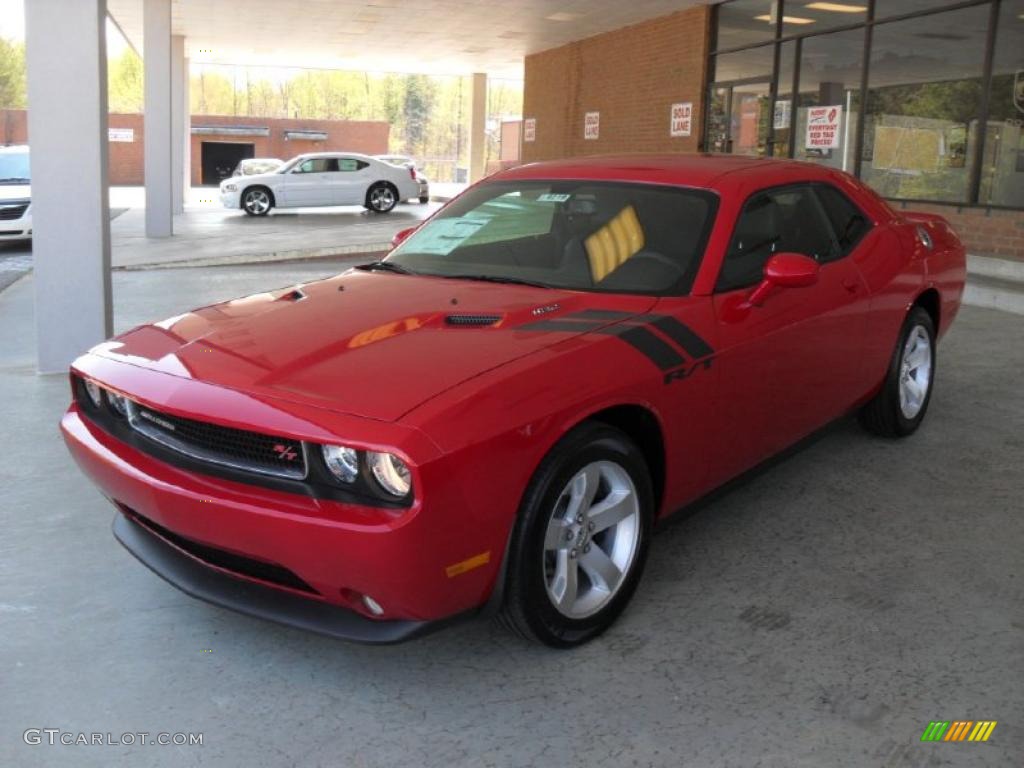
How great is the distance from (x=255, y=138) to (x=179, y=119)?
90.1ft

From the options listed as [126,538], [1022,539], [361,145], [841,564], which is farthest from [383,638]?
[361,145]

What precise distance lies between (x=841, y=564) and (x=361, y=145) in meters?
57.5

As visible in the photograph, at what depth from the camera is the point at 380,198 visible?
975 inches

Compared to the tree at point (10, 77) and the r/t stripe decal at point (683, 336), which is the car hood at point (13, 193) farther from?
the tree at point (10, 77)

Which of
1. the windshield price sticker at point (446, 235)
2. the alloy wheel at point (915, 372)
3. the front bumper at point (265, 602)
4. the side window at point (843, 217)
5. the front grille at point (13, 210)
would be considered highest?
the side window at point (843, 217)

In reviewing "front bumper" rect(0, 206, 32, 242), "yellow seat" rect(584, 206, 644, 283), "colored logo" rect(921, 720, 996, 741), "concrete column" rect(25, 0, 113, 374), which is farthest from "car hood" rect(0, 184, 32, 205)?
"colored logo" rect(921, 720, 996, 741)

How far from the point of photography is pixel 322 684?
113 inches

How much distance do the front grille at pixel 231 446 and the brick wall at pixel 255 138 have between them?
162 ft

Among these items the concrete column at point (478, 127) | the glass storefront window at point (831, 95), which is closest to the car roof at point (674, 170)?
the glass storefront window at point (831, 95)

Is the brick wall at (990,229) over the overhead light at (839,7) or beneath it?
beneath

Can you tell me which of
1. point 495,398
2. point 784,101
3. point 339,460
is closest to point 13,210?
point 784,101

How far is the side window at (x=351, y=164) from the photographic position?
952 inches

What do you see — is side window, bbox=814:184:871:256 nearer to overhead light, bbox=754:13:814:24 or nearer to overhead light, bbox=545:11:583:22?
overhead light, bbox=754:13:814:24

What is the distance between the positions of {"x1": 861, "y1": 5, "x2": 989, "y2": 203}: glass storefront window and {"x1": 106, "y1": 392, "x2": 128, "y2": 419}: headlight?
1192cm
